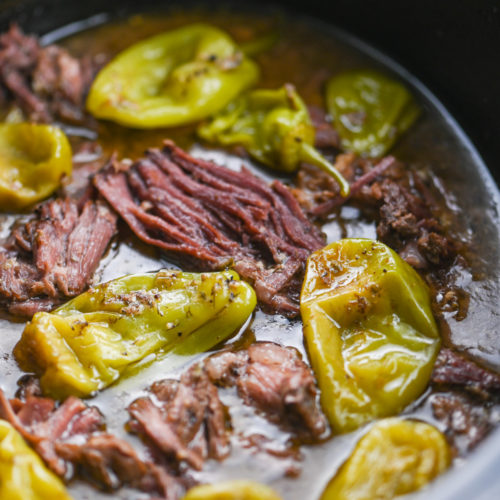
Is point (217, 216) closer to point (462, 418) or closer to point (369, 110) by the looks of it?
point (369, 110)

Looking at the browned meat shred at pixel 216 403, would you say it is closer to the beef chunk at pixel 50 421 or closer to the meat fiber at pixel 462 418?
the beef chunk at pixel 50 421

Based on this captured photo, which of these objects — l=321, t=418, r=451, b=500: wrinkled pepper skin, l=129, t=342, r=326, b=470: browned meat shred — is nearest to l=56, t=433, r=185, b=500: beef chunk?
l=129, t=342, r=326, b=470: browned meat shred

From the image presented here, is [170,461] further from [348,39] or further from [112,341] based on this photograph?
[348,39]

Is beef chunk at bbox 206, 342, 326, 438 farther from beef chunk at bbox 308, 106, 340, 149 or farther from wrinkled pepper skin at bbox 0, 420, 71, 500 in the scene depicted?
beef chunk at bbox 308, 106, 340, 149

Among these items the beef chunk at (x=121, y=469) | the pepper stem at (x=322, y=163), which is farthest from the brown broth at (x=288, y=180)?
the pepper stem at (x=322, y=163)

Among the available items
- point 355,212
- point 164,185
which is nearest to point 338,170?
point 355,212

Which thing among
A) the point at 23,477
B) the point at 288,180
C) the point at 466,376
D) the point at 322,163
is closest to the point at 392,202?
the point at 322,163
